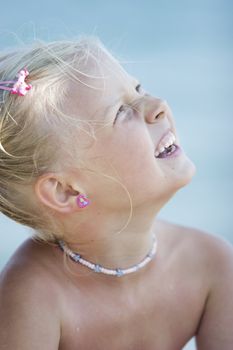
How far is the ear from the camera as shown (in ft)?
4.15

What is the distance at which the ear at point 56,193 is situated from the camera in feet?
4.15

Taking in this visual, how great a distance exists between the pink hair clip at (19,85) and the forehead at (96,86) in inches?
3.0

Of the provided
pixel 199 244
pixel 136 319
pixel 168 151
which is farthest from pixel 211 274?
pixel 168 151

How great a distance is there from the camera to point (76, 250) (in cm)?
136

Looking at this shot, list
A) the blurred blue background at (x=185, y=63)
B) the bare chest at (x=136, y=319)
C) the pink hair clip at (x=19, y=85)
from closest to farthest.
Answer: the pink hair clip at (x=19, y=85) < the bare chest at (x=136, y=319) < the blurred blue background at (x=185, y=63)

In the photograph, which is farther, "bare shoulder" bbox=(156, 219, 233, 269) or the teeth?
"bare shoulder" bbox=(156, 219, 233, 269)

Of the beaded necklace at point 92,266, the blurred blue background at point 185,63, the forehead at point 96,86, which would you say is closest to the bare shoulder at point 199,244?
the beaded necklace at point 92,266

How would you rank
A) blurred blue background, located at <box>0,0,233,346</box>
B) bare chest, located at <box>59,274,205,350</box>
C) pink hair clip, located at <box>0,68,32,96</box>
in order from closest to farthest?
pink hair clip, located at <box>0,68,32,96</box> → bare chest, located at <box>59,274,205,350</box> → blurred blue background, located at <box>0,0,233,346</box>

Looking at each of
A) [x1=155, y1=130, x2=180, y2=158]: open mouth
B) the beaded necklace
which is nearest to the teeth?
[x1=155, y1=130, x2=180, y2=158]: open mouth

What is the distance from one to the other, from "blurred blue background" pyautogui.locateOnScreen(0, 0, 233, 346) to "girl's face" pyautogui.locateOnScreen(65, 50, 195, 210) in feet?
3.39

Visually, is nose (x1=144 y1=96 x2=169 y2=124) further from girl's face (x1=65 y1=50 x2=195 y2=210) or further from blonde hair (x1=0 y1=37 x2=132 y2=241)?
blonde hair (x1=0 y1=37 x2=132 y2=241)

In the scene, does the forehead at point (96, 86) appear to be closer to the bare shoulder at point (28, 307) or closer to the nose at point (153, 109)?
the nose at point (153, 109)

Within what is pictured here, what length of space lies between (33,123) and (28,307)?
1.08ft

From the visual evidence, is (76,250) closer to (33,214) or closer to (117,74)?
(33,214)
